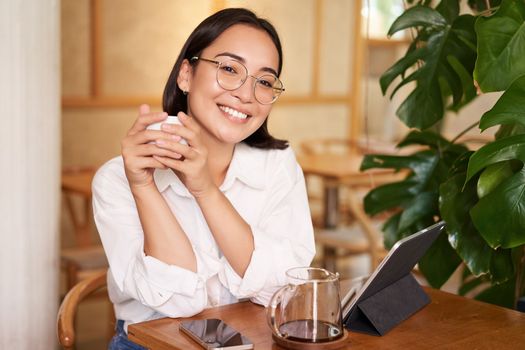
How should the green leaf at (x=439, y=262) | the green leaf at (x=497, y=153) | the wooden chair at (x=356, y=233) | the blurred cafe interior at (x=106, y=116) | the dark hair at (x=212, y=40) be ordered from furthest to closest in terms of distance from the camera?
the wooden chair at (x=356, y=233) → the green leaf at (x=439, y=262) → the blurred cafe interior at (x=106, y=116) → the dark hair at (x=212, y=40) → the green leaf at (x=497, y=153)

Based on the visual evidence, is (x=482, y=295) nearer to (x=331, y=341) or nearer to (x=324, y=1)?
(x=331, y=341)

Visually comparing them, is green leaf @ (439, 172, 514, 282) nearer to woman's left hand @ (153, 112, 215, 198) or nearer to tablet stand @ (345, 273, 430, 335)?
tablet stand @ (345, 273, 430, 335)

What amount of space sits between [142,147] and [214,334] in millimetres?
415

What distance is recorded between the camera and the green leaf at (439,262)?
2379mm

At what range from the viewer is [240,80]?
1.94 meters

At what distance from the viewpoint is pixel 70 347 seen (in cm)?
190

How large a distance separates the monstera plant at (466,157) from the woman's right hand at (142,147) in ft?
2.33

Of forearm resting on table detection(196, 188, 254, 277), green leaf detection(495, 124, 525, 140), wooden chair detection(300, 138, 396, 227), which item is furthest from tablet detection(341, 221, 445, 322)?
wooden chair detection(300, 138, 396, 227)

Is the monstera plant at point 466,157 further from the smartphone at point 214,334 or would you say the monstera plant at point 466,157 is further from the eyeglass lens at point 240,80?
the smartphone at point 214,334

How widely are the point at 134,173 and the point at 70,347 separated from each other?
0.45m

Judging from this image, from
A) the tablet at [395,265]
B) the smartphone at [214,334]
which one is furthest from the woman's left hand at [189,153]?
the tablet at [395,265]

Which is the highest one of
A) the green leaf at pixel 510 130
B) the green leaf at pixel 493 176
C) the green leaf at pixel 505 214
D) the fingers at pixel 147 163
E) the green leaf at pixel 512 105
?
the green leaf at pixel 512 105

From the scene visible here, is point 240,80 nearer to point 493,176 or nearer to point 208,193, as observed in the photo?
point 208,193

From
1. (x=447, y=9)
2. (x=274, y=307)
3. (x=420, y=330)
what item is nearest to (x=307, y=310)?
(x=274, y=307)
